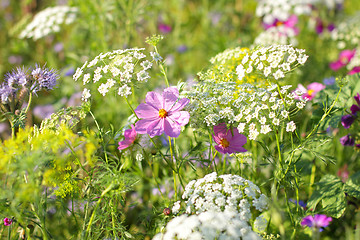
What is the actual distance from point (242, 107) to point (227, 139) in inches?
9.2

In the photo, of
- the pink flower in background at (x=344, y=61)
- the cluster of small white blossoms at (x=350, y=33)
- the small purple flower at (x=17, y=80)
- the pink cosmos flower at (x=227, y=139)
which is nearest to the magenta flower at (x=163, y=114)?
the pink cosmos flower at (x=227, y=139)

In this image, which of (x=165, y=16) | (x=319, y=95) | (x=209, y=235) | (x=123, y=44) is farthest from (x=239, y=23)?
(x=209, y=235)

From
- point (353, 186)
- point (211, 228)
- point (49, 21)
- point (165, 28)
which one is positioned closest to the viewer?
point (211, 228)

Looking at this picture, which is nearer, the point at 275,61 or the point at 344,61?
the point at 275,61

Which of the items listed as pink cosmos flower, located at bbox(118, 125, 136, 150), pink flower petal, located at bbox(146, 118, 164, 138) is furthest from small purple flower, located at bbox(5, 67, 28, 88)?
pink flower petal, located at bbox(146, 118, 164, 138)

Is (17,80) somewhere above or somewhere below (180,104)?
above

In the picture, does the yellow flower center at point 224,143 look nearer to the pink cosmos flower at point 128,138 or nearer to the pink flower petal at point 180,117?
the pink flower petal at point 180,117

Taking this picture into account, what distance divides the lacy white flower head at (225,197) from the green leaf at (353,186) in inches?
28.0

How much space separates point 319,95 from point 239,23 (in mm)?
2776

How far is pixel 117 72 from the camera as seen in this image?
5.21ft

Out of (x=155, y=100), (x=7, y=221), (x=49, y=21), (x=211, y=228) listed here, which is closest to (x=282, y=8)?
(x=49, y=21)

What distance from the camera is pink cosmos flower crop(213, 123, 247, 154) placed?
1.80m

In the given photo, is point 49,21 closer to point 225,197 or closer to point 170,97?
point 170,97

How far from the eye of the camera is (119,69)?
1.63 meters
